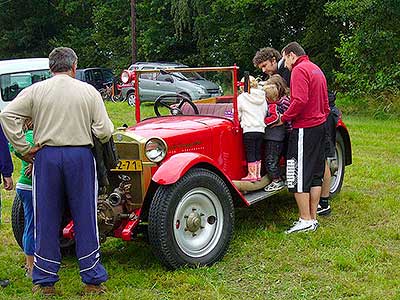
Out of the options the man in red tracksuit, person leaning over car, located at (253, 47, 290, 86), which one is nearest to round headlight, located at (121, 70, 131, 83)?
person leaning over car, located at (253, 47, 290, 86)

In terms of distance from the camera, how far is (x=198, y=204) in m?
5.46

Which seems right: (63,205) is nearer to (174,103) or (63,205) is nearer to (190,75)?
(174,103)

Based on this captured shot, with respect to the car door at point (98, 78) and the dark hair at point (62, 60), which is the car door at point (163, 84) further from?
the car door at point (98, 78)

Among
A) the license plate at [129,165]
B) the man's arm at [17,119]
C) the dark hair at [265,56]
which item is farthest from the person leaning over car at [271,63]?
the man's arm at [17,119]

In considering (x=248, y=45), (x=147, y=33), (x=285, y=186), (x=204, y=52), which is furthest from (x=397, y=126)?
(x=147, y=33)

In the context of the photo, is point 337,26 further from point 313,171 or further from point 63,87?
point 63,87

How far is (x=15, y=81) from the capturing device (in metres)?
14.7

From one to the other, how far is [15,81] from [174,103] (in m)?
9.11

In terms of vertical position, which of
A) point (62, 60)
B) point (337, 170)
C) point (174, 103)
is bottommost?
point (337, 170)

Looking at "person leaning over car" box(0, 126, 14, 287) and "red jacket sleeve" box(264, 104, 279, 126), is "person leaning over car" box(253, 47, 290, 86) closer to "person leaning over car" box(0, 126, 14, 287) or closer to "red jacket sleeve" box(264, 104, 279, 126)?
"red jacket sleeve" box(264, 104, 279, 126)

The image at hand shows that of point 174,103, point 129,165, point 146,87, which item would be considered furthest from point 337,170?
point 129,165

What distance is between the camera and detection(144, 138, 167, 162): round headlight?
17.6ft

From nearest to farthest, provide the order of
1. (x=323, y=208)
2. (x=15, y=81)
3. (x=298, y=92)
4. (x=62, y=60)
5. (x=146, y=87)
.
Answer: (x=62, y=60) < (x=298, y=92) < (x=146, y=87) < (x=323, y=208) < (x=15, y=81)

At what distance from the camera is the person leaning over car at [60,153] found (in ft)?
14.6
